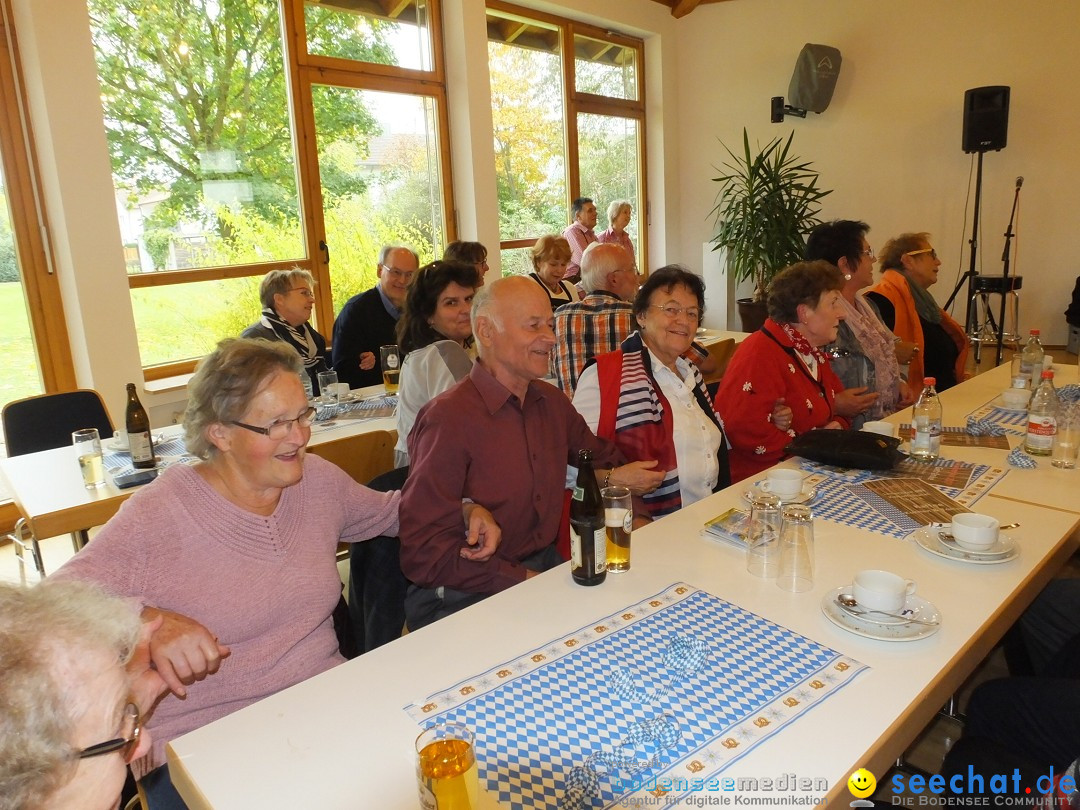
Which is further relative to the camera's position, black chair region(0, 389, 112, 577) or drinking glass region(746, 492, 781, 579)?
black chair region(0, 389, 112, 577)

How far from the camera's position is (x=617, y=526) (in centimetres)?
158

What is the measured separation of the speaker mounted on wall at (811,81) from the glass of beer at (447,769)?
27.4ft

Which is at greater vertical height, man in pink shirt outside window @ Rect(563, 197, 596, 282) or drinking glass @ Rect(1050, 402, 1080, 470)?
man in pink shirt outside window @ Rect(563, 197, 596, 282)

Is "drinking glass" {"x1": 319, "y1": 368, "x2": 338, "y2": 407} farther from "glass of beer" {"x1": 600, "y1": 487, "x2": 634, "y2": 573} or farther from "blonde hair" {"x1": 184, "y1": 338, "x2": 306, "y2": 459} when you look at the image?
"glass of beer" {"x1": 600, "y1": 487, "x2": 634, "y2": 573}

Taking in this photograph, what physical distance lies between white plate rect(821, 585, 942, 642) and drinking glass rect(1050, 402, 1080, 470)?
1190 mm

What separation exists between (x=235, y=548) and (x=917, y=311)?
162 inches

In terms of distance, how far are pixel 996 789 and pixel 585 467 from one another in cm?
92

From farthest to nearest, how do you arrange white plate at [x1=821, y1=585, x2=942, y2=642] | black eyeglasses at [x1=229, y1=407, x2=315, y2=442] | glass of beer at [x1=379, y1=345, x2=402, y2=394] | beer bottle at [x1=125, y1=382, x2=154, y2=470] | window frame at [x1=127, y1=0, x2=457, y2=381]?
window frame at [x1=127, y1=0, x2=457, y2=381], glass of beer at [x1=379, y1=345, x2=402, y2=394], beer bottle at [x1=125, y1=382, x2=154, y2=470], black eyeglasses at [x1=229, y1=407, x2=315, y2=442], white plate at [x1=821, y1=585, x2=942, y2=642]

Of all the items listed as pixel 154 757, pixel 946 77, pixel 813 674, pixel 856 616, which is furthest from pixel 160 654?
pixel 946 77

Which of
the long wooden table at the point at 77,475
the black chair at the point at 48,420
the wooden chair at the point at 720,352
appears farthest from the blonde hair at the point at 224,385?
the wooden chair at the point at 720,352

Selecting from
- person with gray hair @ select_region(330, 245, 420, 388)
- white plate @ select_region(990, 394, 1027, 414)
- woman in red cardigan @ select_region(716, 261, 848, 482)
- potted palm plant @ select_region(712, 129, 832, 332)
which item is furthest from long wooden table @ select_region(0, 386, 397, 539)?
potted palm plant @ select_region(712, 129, 832, 332)

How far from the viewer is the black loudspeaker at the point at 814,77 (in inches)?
304

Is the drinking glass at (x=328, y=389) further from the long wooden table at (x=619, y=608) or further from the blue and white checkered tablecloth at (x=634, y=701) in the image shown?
the blue and white checkered tablecloth at (x=634, y=701)

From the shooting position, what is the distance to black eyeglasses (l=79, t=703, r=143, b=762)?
705mm
